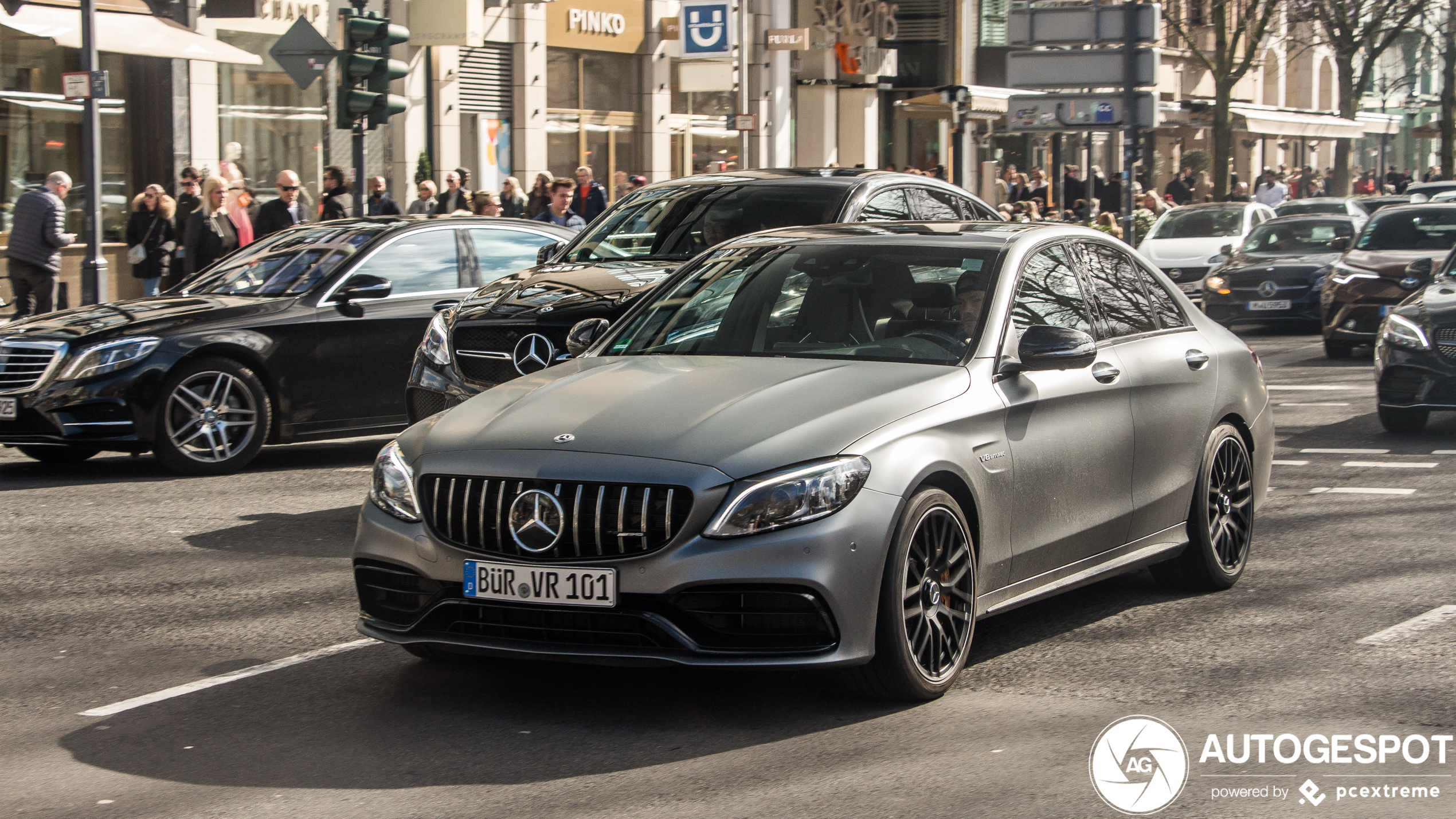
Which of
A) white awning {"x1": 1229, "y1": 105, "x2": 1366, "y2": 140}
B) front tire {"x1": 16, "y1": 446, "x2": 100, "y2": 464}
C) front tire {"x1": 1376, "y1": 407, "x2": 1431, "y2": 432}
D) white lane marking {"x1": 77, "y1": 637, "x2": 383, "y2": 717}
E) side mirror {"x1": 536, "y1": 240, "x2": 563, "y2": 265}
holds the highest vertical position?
white awning {"x1": 1229, "y1": 105, "x2": 1366, "y2": 140}

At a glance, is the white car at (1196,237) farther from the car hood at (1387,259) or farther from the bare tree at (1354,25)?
the bare tree at (1354,25)

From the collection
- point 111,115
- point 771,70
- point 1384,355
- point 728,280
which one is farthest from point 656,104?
point 728,280

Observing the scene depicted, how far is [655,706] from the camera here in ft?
18.2

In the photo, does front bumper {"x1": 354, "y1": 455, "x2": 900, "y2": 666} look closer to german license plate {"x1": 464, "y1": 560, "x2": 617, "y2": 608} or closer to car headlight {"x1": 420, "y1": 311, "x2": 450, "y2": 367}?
german license plate {"x1": 464, "y1": 560, "x2": 617, "y2": 608}

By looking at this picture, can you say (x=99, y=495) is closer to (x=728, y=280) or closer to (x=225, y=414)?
(x=225, y=414)

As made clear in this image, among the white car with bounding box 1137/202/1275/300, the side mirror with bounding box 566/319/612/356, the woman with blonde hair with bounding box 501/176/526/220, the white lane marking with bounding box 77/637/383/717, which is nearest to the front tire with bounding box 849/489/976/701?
the white lane marking with bounding box 77/637/383/717

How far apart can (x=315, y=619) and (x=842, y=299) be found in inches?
93.8

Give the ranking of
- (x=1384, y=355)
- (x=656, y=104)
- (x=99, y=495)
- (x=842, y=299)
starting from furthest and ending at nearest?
(x=656, y=104), (x=1384, y=355), (x=99, y=495), (x=842, y=299)

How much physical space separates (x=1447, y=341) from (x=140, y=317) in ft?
28.5

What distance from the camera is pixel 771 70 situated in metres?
38.8

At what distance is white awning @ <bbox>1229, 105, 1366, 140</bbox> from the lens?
5056 cm

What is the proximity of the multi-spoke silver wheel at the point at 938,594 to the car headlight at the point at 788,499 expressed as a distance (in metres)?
0.33

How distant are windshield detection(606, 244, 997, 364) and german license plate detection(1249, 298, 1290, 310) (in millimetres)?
16657

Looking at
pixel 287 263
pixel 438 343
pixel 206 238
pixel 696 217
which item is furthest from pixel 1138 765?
pixel 206 238
